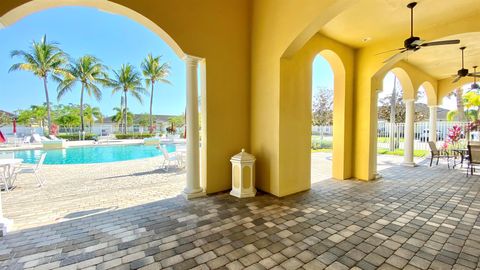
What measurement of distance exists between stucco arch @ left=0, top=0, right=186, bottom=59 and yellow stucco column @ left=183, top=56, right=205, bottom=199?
0.43 m

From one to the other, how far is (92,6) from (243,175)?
378 centimetres

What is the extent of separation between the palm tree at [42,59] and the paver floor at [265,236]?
807 inches

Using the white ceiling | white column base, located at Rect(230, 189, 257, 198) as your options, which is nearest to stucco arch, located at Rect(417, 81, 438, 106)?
the white ceiling

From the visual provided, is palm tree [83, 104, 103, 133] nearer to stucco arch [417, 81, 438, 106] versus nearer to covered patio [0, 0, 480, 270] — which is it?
covered patio [0, 0, 480, 270]

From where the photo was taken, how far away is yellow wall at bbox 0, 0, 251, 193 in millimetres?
3834

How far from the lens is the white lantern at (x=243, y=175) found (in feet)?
14.0

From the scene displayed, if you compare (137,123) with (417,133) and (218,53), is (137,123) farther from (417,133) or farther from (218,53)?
(417,133)

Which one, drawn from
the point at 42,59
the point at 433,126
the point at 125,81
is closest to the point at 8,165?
the point at 433,126

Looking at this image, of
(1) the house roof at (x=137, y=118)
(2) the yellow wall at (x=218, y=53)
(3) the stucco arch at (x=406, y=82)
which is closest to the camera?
(2) the yellow wall at (x=218, y=53)

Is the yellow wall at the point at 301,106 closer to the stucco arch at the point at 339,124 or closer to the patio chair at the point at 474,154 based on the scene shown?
the stucco arch at the point at 339,124

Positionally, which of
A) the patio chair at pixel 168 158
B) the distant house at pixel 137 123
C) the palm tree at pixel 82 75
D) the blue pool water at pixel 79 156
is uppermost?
→ the palm tree at pixel 82 75

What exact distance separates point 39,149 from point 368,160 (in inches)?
704

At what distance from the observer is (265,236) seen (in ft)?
9.04


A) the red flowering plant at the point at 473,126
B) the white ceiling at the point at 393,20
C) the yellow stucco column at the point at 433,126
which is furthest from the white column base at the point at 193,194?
the red flowering plant at the point at 473,126
